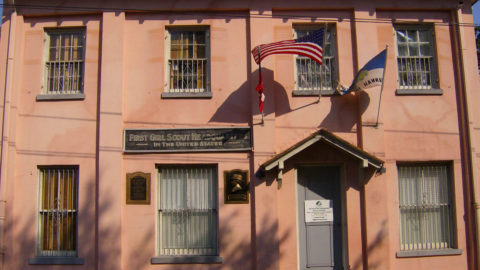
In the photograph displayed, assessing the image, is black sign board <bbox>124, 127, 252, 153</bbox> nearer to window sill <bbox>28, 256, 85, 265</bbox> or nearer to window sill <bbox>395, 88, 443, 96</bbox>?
window sill <bbox>28, 256, 85, 265</bbox>

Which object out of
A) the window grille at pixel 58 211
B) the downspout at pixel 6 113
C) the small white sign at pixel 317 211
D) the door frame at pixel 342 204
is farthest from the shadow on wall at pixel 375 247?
the downspout at pixel 6 113

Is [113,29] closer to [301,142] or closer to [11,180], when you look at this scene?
[11,180]

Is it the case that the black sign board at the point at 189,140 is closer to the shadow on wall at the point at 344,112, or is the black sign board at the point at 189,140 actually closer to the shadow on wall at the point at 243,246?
the shadow on wall at the point at 243,246

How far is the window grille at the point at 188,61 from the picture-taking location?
10664 millimetres

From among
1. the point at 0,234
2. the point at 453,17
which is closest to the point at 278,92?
the point at 453,17

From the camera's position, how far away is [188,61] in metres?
10.7

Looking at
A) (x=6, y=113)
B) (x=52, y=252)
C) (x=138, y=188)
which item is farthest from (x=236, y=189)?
(x=6, y=113)

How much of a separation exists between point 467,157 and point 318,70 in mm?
3997

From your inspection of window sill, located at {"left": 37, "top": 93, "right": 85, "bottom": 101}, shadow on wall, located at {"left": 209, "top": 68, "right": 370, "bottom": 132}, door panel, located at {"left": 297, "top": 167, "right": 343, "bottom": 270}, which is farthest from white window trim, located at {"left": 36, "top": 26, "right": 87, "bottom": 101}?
door panel, located at {"left": 297, "top": 167, "right": 343, "bottom": 270}

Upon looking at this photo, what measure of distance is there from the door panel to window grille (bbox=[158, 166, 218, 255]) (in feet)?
6.53

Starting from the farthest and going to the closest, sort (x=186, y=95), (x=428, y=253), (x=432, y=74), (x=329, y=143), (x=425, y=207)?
1. (x=432, y=74)
2. (x=425, y=207)
3. (x=186, y=95)
4. (x=428, y=253)
5. (x=329, y=143)

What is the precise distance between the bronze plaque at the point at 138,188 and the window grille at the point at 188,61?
7.04 ft

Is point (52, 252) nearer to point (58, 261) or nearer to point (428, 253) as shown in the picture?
point (58, 261)

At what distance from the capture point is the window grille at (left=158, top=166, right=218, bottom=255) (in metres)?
10.2
